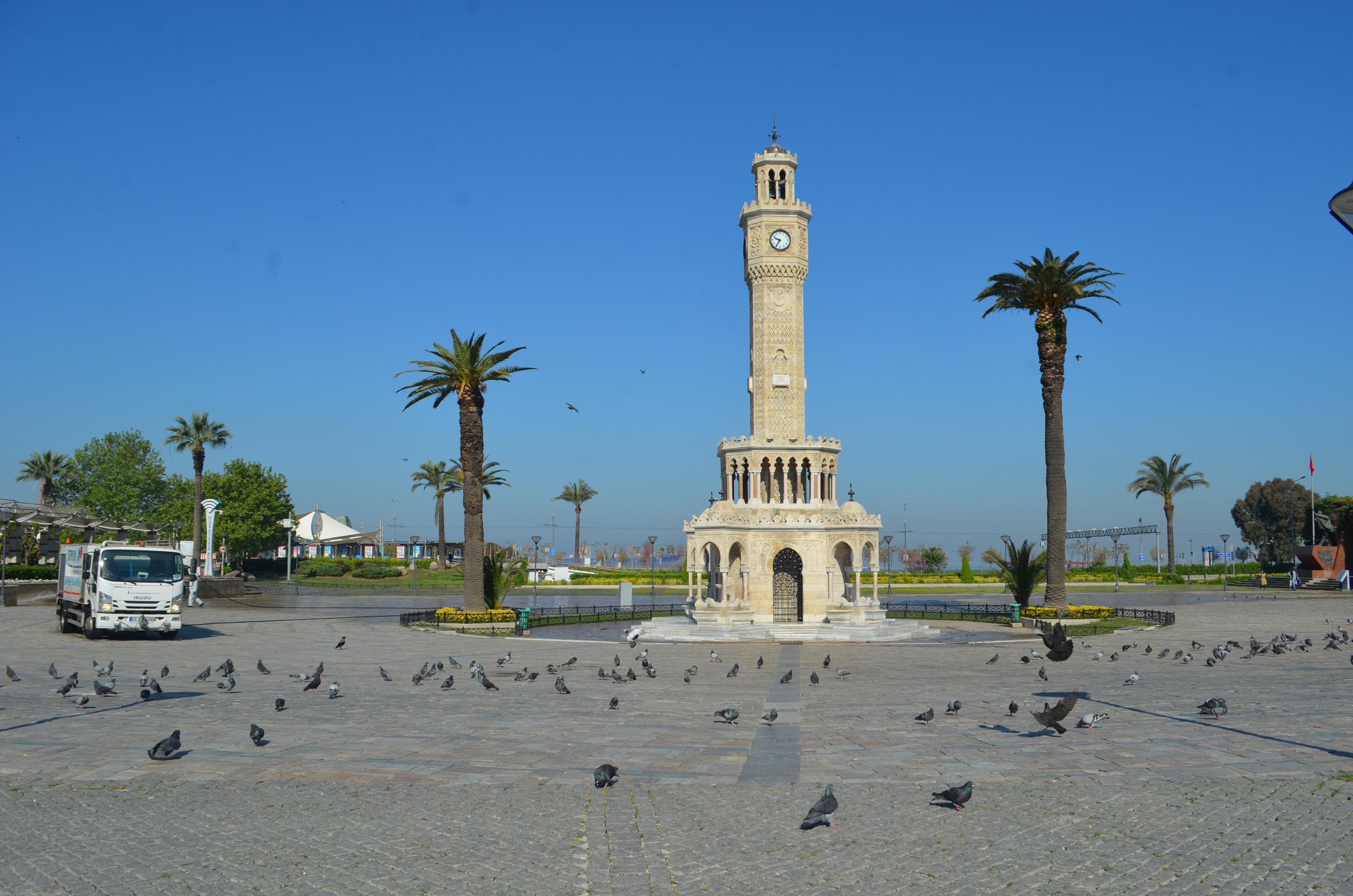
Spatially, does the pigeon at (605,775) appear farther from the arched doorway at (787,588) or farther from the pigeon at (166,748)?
the arched doorway at (787,588)

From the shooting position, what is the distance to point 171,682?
21234 mm

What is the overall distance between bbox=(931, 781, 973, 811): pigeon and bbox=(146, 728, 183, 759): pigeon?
30.2 feet

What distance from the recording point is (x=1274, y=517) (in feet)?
380

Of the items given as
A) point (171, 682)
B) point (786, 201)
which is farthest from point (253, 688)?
point (786, 201)

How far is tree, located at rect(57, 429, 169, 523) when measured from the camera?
295ft

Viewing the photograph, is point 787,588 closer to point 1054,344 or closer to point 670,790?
point 1054,344

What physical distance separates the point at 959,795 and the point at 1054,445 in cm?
3356

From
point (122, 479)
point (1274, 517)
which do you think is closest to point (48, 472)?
point (122, 479)

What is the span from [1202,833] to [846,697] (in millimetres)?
10130

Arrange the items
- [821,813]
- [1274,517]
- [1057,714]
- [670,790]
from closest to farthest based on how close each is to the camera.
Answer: [821,813] < [670,790] < [1057,714] < [1274,517]

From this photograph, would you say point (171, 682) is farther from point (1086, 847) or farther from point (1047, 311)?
point (1047, 311)

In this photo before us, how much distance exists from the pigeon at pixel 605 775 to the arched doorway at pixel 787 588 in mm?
30941

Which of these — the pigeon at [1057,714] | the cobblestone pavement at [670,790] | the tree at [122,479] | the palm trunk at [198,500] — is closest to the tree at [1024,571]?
the cobblestone pavement at [670,790]

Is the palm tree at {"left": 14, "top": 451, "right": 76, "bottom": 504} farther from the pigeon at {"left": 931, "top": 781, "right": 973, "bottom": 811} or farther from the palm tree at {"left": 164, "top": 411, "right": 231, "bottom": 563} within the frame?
the pigeon at {"left": 931, "top": 781, "right": 973, "bottom": 811}
